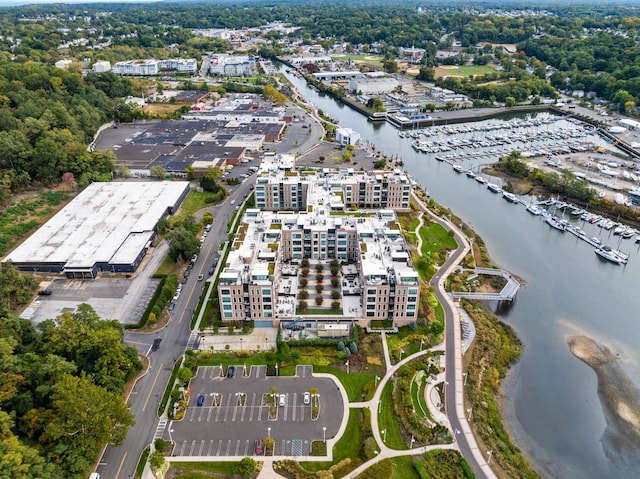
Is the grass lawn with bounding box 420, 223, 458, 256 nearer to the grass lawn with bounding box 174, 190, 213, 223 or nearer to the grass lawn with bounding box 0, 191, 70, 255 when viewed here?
the grass lawn with bounding box 174, 190, 213, 223

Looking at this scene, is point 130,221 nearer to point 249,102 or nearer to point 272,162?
point 272,162

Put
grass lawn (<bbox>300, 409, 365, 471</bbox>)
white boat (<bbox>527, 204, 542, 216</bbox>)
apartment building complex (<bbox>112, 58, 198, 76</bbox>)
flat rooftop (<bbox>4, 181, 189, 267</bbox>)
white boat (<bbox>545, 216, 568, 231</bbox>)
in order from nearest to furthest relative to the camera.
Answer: grass lawn (<bbox>300, 409, 365, 471</bbox>), flat rooftop (<bbox>4, 181, 189, 267</bbox>), white boat (<bbox>545, 216, 568, 231</bbox>), white boat (<bbox>527, 204, 542, 216</bbox>), apartment building complex (<bbox>112, 58, 198, 76</bbox>)

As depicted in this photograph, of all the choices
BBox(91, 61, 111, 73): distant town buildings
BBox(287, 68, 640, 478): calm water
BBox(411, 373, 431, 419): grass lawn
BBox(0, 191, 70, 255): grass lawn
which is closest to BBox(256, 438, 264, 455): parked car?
BBox(411, 373, 431, 419): grass lawn

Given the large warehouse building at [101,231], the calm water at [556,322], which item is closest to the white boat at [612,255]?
the calm water at [556,322]

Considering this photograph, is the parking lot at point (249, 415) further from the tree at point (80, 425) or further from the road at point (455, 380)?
the road at point (455, 380)

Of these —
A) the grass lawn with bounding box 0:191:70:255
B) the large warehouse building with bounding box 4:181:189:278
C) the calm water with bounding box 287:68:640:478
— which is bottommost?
the calm water with bounding box 287:68:640:478
